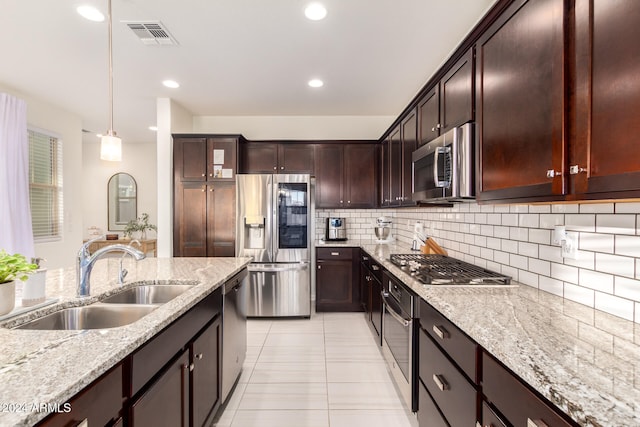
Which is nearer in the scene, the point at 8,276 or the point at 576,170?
the point at 576,170

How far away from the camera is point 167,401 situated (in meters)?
1.21

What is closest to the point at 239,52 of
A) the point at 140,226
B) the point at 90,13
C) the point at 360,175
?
the point at 90,13

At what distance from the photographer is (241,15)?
7.13 ft

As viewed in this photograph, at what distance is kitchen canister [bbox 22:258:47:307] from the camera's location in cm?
121

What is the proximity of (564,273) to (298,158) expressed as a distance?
331cm

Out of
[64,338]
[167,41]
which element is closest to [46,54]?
[167,41]

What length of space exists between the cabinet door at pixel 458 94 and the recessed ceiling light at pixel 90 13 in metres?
2.51

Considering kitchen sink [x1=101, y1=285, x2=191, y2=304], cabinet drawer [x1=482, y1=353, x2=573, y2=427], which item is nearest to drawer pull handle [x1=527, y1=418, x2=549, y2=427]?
cabinet drawer [x1=482, y1=353, x2=573, y2=427]

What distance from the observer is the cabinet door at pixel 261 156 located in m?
4.16

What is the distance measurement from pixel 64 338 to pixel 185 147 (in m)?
3.31

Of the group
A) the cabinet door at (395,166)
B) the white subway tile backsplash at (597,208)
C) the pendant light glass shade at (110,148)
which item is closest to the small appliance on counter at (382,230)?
the cabinet door at (395,166)

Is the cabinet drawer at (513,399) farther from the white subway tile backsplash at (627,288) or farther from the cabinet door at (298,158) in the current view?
the cabinet door at (298,158)

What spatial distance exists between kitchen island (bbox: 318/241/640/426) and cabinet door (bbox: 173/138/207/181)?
10.8ft

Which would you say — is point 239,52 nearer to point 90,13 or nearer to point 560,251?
point 90,13
